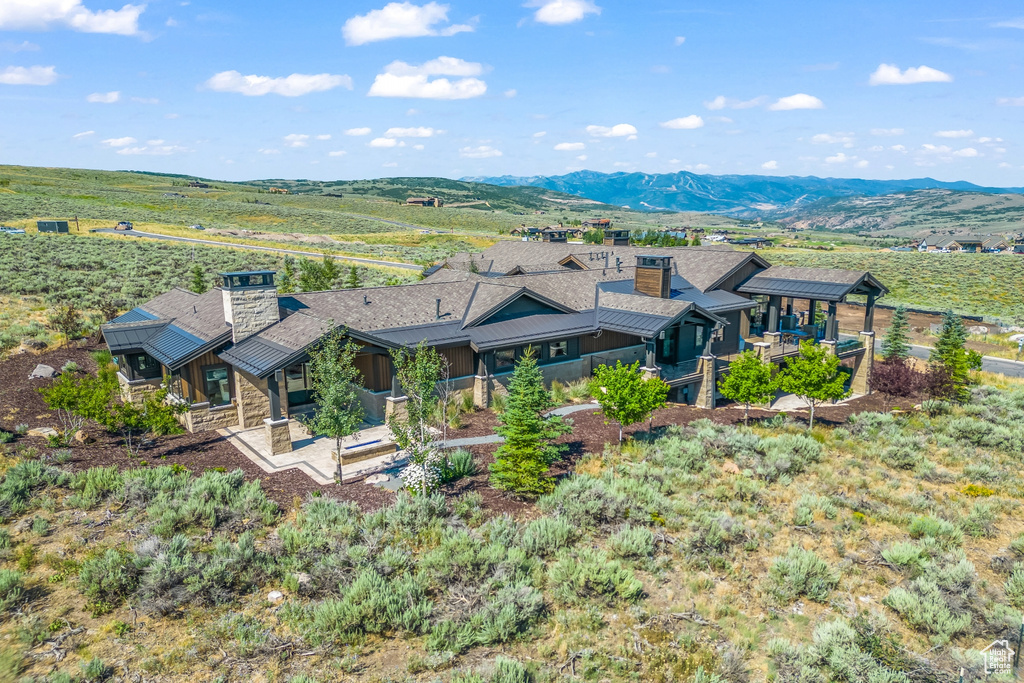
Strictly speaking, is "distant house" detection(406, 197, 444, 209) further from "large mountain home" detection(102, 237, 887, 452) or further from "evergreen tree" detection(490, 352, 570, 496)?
"evergreen tree" detection(490, 352, 570, 496)

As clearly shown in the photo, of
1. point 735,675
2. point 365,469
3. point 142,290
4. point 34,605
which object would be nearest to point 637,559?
point 735,675

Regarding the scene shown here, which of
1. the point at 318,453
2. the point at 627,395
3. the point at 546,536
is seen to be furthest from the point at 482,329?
the point at 546,536

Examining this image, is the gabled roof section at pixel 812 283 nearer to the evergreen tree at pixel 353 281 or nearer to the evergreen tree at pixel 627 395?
the evergreen tree at pixel 627 395

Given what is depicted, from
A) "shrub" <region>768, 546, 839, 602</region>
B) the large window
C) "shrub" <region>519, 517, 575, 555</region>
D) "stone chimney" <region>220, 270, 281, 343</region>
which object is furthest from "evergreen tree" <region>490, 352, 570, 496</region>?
the large window

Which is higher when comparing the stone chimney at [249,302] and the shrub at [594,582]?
the stone chimney at [249,302]

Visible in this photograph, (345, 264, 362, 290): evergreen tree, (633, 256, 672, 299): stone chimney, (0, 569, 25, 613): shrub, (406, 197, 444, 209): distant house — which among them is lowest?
(0, 569, 25, 613): shrub

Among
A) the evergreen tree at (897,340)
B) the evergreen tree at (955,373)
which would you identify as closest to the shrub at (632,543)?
the evergreen tree at (955,373)
